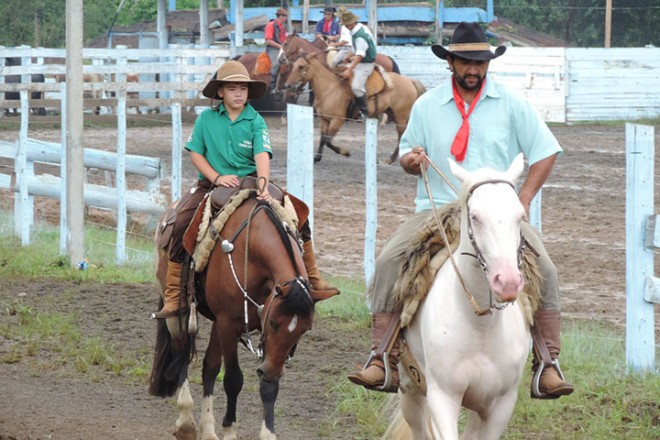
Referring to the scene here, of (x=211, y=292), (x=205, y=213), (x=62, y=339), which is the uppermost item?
(x=205, y=213)

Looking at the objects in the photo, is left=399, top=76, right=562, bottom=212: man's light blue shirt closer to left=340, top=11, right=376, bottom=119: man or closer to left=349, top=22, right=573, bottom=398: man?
left=349, top=22, right=573, bottom=398: man

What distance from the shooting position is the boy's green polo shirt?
7906mm

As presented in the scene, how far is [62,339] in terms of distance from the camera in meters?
10.5

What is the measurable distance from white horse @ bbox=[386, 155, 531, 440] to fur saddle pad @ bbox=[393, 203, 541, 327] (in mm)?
58

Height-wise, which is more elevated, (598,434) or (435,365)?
(435,365)

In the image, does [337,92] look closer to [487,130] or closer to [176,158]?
[176,158]

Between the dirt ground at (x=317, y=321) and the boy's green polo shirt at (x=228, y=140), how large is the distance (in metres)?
1.72

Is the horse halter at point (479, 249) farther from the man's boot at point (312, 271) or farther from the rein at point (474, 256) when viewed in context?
the man's boot at point (312, 271)

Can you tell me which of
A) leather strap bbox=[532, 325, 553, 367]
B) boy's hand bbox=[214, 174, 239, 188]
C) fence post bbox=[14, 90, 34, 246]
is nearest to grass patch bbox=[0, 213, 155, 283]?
fence post bbox=[14, 90, 34, 246]

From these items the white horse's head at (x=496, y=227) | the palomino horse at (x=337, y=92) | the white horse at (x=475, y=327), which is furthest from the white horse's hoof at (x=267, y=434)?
the palomino horse at (x=337, y=92)

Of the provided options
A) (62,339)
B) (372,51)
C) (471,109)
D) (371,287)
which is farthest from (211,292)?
(372,51)

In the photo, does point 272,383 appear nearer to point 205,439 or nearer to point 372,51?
point 205,439

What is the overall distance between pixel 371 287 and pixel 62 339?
4.64 m

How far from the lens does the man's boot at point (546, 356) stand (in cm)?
602
